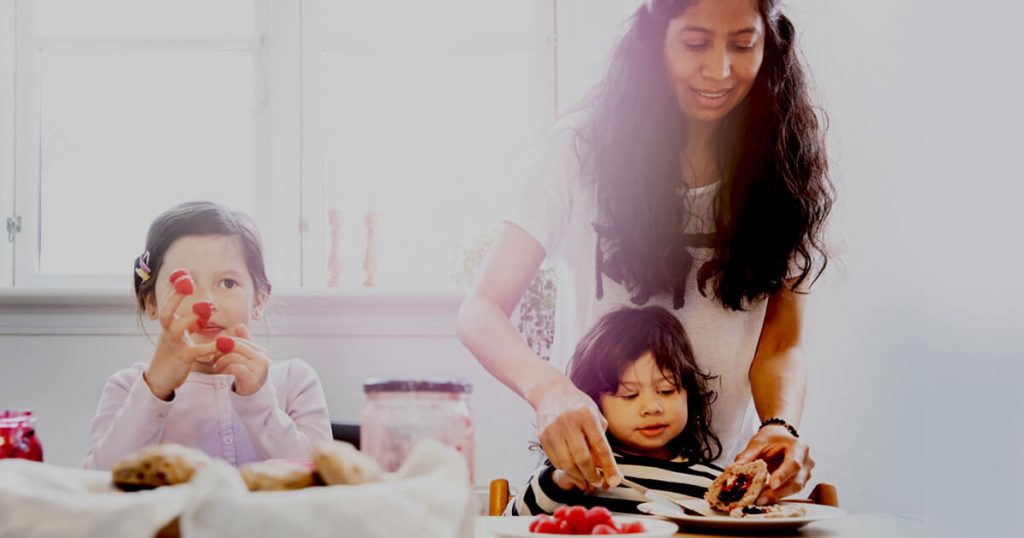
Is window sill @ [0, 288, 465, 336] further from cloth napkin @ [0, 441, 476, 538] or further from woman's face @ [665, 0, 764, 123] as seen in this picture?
cloth napkin @ [0, 441, 476, 538]

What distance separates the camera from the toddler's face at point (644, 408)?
1.44 meters

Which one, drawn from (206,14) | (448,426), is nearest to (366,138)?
(206,14)

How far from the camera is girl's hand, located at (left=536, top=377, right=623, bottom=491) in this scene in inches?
49.2

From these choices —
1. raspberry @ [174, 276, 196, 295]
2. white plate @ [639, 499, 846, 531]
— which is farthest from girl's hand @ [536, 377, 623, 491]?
raspberry @ [174, 276, 196, 295]

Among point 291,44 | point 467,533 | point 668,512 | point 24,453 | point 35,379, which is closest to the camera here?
point 467,533

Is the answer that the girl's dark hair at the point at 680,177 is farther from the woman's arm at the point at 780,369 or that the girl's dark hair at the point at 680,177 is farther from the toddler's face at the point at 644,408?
the toddler's face at the point at 644,408

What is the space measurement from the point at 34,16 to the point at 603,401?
200 cm

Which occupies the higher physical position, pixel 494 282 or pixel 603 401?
pixel 494 282

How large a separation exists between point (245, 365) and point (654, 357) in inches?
23.5

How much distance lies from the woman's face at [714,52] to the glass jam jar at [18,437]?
1075mm

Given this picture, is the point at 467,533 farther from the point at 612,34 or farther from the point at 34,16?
the point at 34,16

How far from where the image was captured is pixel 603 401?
145 centimetres

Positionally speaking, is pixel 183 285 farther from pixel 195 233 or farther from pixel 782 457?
pixel 782 457

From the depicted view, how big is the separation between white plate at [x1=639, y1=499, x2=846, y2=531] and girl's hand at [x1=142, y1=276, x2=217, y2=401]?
0.68m
